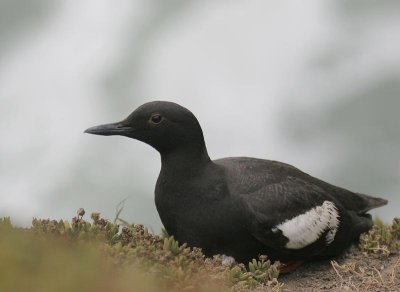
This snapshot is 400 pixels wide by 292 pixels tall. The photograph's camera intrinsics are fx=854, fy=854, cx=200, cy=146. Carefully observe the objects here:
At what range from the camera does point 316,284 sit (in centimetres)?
721

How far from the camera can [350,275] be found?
718cm

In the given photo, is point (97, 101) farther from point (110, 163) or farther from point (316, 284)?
point (316, 284)

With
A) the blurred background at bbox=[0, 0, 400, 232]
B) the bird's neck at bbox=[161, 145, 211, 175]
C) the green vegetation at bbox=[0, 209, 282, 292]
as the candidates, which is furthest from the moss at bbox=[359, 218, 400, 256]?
the blurred background at bbox=[0, 0, 400, 232]

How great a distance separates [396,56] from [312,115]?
237 cm

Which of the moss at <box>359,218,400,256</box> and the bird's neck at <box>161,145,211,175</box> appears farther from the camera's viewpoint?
the moss at <box>359,218,400,256</box>

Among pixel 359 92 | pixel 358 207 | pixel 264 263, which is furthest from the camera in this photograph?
pixel 359 92

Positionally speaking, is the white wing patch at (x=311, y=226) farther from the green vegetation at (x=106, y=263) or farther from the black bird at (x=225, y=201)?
the green vegetation at (x=106, y=263)

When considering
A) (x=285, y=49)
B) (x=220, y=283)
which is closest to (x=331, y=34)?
(x=285, y=49)

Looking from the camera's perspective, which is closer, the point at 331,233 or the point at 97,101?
the point at 331,233

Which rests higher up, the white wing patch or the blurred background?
the blurred background

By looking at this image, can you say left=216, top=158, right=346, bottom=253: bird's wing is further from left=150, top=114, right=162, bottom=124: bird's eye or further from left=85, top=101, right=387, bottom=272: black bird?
left=150, top=114, right=162, bottom=124: bird's eye

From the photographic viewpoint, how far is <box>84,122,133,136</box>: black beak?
7.36 meters

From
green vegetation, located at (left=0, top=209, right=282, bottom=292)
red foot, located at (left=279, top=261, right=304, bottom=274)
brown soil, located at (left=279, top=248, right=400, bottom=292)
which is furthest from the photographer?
red foot, located at (left=279, top=261, right=304, bottom=274)

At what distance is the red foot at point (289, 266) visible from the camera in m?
7.46
